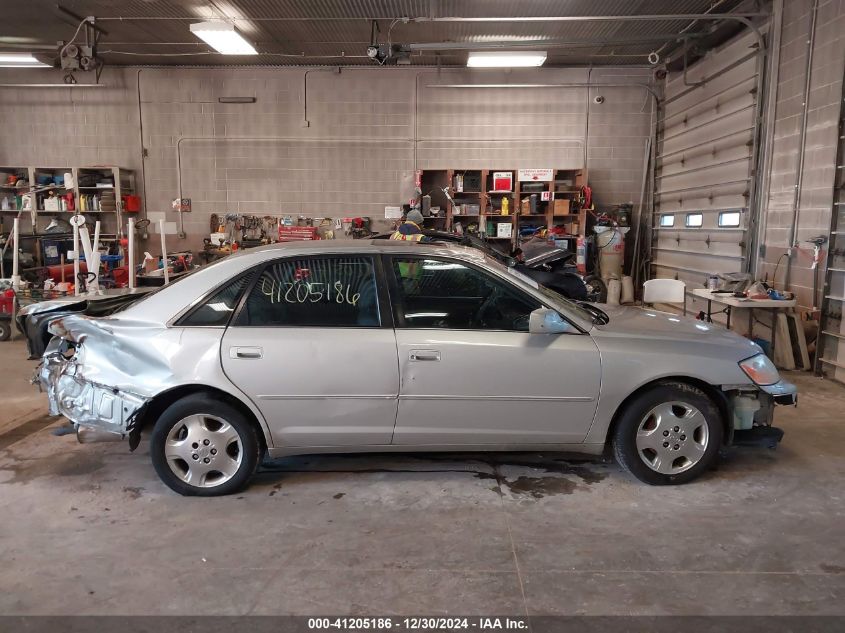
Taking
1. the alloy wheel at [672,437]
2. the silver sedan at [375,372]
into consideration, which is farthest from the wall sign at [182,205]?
the alloy wheel at [672,437]

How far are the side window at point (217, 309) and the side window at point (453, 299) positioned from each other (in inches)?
35.8

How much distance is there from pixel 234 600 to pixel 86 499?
1465 millimetres

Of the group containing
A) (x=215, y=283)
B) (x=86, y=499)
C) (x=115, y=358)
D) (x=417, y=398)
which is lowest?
(x=86, y=499)

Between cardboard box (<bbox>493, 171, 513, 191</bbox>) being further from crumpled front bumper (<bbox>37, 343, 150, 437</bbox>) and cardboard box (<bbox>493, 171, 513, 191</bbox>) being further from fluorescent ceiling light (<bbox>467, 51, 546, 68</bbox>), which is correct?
crumpled front bumper (<bbox>37, 343, 150, 437</bbox>)

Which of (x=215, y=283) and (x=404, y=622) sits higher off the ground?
(x=215, y=283)

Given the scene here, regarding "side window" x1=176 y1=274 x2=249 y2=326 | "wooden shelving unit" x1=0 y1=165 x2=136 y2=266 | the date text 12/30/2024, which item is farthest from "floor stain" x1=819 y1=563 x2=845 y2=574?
"wooden shelving unit" x1=0 y1=165 x2=136 y2=266

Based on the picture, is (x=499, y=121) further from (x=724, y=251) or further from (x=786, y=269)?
(x=786, y=269)

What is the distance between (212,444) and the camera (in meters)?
3.24

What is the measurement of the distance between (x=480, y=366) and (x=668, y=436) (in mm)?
1197

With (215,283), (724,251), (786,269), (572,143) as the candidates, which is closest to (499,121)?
(572,143)

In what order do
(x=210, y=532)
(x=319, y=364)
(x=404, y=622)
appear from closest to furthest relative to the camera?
(x=404, y=622), (x=210, y=532), (x=319, y=364)

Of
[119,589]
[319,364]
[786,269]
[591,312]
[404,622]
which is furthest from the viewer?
[786,269]

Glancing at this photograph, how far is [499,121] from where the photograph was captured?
11.3m

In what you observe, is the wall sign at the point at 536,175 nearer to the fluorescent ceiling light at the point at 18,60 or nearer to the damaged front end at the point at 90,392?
the fluorescent ceiling light at the point at 18,60
